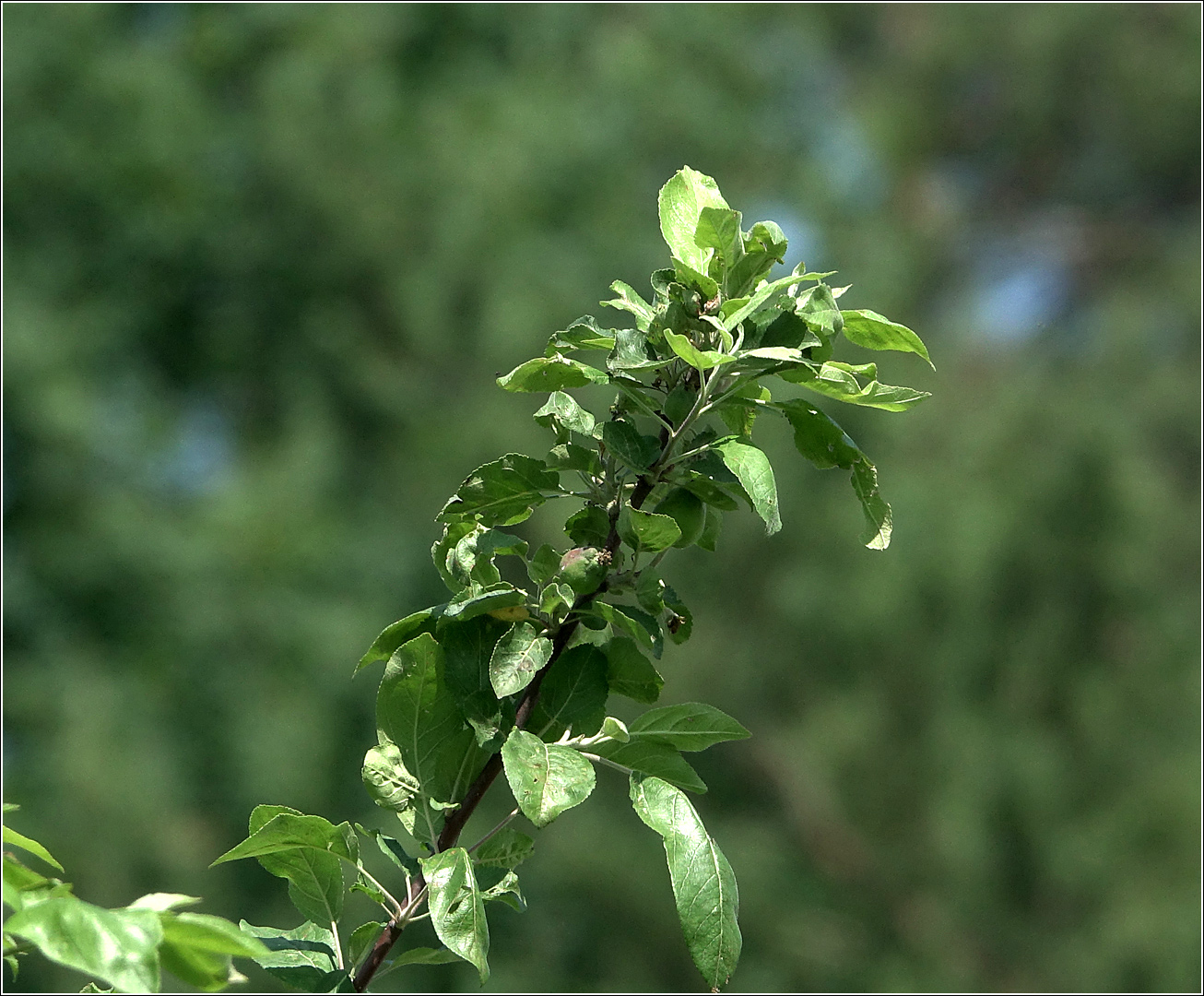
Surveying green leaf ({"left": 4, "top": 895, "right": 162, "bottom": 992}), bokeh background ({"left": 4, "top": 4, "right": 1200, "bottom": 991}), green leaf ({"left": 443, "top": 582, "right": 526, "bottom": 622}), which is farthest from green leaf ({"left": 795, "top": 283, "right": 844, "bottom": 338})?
bokeh background ({"left": 4, "top": 4, "right": 1200, "bottom": 991})

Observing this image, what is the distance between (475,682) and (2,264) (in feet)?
34.6

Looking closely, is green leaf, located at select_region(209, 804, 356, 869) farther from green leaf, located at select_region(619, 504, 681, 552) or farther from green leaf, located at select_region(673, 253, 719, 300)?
green leaf, located at select_region(673, 253, 719, 300)

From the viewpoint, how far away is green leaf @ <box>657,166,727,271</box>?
0.80m

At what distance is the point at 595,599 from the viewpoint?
0.77m

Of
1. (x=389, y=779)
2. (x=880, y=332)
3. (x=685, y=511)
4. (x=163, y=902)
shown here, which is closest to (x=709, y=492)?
(x=685, y=511)

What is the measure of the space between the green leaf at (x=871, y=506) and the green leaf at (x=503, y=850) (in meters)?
0.25

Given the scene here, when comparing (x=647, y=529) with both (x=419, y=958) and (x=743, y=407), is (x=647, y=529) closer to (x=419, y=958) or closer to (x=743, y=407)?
(x=743, y=407)

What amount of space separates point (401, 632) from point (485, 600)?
7cm

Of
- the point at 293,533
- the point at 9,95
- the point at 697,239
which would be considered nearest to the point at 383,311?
the point at 293,533

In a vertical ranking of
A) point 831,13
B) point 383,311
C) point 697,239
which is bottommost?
point 697,239

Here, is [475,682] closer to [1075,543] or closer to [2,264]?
[1075,543]

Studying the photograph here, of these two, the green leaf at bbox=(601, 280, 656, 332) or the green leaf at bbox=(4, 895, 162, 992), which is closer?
the green leaf at bbox=(4, 895, 162, 992)

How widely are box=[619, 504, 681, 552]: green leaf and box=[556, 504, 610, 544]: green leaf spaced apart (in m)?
0.02

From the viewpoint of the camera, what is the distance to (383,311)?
10719mm
